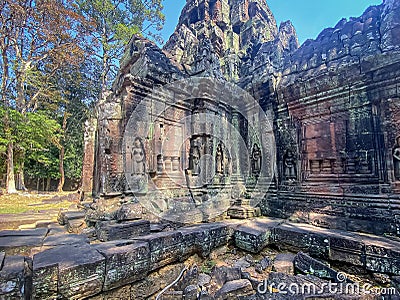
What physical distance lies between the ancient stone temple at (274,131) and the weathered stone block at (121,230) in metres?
1.02

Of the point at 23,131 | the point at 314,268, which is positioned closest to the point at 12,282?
the point at 314,268

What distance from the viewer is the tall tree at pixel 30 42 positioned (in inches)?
525

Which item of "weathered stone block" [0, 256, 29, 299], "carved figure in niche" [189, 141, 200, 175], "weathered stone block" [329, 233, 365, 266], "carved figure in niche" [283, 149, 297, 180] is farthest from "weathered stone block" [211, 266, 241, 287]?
"carved figure in niche" [283, 149, 297, 180]

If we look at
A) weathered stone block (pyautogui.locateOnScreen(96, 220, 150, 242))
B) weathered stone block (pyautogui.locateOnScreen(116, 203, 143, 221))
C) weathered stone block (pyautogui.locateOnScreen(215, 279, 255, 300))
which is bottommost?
weathered stone block (pyautogui.locateOnScreen(215, 279, 255, 300))

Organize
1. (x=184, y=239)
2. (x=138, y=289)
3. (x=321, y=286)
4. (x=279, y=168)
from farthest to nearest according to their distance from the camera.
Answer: (x=279, y=168) → (x=184, y=239) → (x=138, y=289) → (x=321, y=286)

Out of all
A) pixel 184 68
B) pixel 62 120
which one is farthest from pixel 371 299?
pixel 62 120

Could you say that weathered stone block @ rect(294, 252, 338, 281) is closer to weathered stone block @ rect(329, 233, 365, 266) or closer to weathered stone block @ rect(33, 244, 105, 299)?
weathered stone block @ rect(329, 233, 365, 266)

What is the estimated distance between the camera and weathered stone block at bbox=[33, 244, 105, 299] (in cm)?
223

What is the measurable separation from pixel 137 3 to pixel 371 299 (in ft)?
75.4

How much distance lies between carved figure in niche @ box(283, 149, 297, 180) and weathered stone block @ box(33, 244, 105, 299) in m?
4.82

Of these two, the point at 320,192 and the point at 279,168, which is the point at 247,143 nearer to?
the point at 279,168

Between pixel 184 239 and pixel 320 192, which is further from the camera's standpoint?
pixel 320 192

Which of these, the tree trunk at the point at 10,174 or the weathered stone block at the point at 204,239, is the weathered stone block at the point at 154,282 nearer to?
the weathered stone block at the point at 204,239

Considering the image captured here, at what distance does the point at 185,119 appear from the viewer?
6.40 meters
